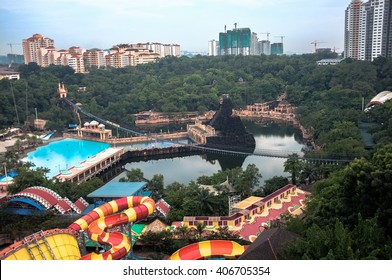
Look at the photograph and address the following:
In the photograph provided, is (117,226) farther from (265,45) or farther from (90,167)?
(90,167)

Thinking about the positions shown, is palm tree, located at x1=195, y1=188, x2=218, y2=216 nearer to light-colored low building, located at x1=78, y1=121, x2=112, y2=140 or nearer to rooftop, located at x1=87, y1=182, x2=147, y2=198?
rooftop, located at x1=87, y1=182, x2=147, y2=198

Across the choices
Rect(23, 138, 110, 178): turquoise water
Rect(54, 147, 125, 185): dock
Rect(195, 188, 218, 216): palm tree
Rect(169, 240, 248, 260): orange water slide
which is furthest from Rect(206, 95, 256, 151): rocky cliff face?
Rect(169, 240, 248, 260): orange water slide

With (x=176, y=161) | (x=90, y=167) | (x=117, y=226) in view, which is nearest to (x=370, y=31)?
(x=176, y=161)

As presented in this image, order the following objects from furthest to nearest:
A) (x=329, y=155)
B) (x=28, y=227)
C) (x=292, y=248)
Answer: (x=329, y=155)
(x=28, y=227)
(x=292, y=248)

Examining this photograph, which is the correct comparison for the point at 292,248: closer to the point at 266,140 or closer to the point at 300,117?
the point at 266,140

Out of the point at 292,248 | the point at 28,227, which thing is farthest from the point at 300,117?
the point at 292,248
